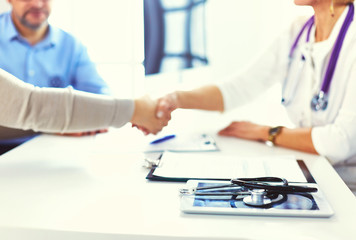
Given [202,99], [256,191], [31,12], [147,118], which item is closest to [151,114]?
[147,118]

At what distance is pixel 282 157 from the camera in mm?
881

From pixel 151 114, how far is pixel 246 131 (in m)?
0.24

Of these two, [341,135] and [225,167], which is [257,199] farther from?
[341,135]

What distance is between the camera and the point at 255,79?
4.18ft

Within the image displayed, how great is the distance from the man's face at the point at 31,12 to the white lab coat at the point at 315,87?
0.57 meters

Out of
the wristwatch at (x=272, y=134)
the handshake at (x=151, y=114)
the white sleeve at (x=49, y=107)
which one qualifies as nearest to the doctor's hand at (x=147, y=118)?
the handshake at (x=151, y=114)

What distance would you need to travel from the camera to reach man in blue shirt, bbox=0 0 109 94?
2.67ft

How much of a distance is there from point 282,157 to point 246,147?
4.5 inches

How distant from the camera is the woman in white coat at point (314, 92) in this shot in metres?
0.93

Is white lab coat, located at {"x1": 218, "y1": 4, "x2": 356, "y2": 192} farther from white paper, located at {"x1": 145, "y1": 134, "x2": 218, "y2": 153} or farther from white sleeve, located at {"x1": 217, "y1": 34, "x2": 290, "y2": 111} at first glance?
white paper, located at {"x1": 145, "y1": 134, "x2": 218, "y2": 153}

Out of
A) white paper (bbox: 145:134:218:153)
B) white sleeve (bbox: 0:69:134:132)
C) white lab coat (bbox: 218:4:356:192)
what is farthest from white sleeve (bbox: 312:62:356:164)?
white sleeve (bbox: 0:69:134:132)

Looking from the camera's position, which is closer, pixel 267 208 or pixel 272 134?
pixel 267 208

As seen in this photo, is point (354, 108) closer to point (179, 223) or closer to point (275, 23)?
point (275, 23)

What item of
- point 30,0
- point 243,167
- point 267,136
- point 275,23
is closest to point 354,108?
point 267,136
